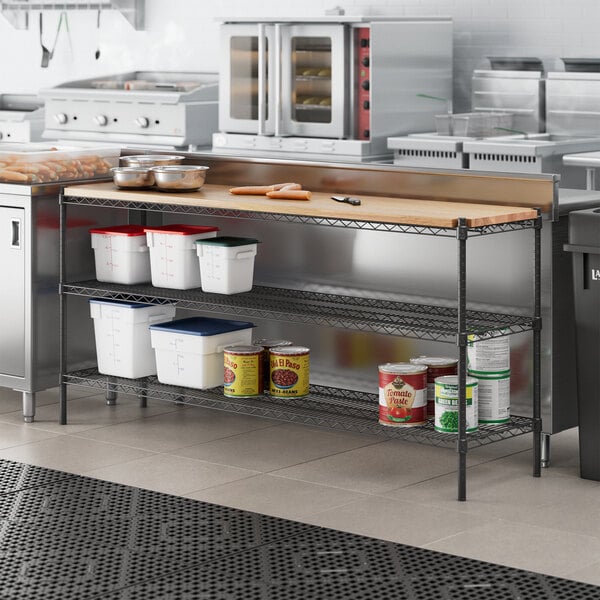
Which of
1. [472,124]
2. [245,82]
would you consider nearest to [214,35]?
[245,82]

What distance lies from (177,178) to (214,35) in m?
3.74

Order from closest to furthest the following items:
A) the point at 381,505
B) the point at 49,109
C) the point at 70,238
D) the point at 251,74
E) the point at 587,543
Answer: the point at 587,543 → the point at 381,505 → the point at 70,238 → the point at 251,74 → the point at 49,109

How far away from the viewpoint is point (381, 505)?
13.2ft

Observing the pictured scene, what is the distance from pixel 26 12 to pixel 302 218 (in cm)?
534

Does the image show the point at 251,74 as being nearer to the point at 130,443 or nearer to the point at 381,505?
the point at 130,443

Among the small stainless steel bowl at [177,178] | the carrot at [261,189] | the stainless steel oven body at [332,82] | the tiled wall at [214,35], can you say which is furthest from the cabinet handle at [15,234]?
the tiled wall at [214,35]

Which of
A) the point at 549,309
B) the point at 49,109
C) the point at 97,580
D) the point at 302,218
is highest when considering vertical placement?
the point at 49,109

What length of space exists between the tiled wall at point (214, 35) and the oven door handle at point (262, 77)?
2.91 ft

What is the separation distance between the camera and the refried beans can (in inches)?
170

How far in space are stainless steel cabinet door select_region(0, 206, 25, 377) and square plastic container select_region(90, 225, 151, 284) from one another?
0.96 feet

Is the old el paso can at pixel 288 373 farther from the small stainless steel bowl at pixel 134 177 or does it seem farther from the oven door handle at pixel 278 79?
the oven door handle at pixel 278 79

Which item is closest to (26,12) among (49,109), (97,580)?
(49,109)

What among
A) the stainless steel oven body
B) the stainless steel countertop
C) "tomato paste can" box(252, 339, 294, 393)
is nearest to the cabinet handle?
"tomato paste can" box(252, 339, 294, 393)

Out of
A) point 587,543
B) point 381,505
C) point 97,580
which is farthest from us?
point 381,505
